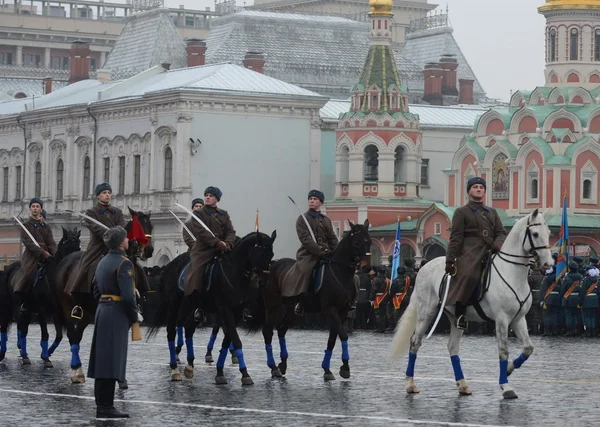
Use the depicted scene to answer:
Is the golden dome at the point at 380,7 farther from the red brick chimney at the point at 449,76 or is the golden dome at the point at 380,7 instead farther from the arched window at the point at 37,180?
the red brick chimney at the point at 449,76

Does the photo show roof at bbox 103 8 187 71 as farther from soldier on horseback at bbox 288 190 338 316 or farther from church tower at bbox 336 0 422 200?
soldier on horseback at bbox 288 190 338 316

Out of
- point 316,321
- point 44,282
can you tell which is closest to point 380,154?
point 316,321

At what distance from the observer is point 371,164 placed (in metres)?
71.6

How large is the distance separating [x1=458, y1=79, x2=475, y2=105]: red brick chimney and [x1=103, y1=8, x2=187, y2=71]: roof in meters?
17.4

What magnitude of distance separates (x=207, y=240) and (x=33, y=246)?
11.1 ft

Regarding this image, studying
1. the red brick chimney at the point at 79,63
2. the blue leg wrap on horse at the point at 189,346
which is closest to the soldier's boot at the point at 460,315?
the blue leg wrap on horse at the point at 189,346

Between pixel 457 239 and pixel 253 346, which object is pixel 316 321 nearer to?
pixel 253 346

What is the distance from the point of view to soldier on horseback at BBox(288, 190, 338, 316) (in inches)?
843

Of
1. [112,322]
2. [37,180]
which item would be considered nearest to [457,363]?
[112,322]

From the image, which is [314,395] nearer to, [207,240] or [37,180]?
[207,240]

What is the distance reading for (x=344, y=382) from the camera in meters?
20.5

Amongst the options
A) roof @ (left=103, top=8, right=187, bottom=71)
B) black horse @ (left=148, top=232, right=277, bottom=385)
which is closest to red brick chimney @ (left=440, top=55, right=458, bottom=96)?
roof @ (left=103, top=8, right=187, bottom=71)

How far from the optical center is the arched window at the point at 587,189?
215 ft

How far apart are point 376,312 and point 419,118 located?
36.3 metres
